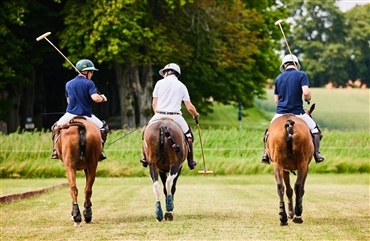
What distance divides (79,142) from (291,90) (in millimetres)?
3418

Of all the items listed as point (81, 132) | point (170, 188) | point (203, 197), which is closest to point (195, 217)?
point (170, 188)

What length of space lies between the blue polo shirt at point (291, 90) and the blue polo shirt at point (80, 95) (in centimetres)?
298

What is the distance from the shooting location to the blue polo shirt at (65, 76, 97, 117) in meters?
17.6

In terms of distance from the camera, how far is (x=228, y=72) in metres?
60.8

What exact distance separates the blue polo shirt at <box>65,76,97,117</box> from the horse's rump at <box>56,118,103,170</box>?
14.3 inches

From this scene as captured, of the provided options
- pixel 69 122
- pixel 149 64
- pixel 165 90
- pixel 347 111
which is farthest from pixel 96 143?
pixel 347 111

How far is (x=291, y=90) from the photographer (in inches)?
680

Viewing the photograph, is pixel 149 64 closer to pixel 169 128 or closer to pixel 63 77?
pixel 63 77

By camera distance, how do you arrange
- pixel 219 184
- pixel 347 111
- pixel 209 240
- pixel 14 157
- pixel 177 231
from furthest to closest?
pixel 347 111
pixel 14 157
pixel 219 184
pixel 177 231
pixel 209 240

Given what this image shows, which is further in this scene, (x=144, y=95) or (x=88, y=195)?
(x=144, y=95)

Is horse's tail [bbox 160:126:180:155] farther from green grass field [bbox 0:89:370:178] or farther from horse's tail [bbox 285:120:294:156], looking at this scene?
green grass field [bbox 0:89:370:178]

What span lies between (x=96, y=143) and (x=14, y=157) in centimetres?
2072

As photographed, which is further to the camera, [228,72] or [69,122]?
[228,72]

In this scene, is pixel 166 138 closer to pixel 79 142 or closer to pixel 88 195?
pixel 79 142
